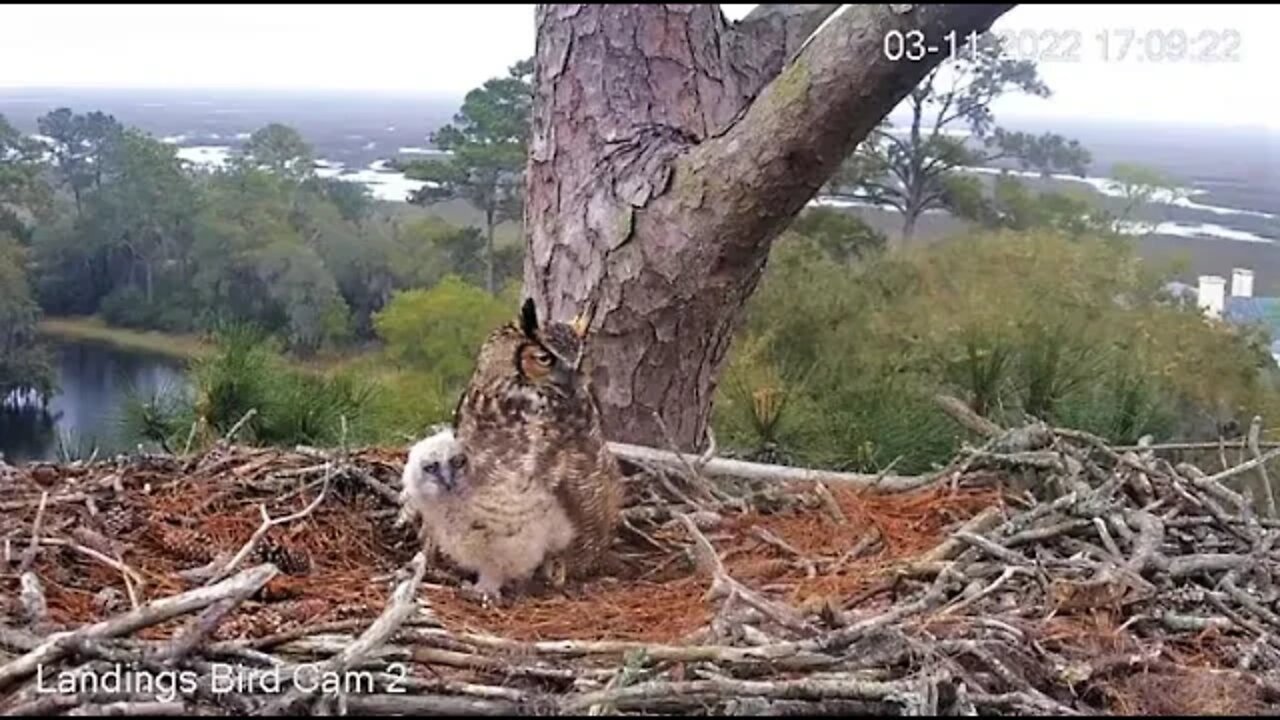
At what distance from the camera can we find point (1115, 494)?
152 centimetres

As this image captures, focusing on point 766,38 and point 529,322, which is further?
point 766,38

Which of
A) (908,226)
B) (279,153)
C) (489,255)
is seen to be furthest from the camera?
(908,226)

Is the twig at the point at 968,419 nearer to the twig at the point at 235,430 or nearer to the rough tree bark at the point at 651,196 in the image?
the rough tree bark at the point at 651,196

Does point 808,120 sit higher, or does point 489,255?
point 808,120

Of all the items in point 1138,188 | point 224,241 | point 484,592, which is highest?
point 1138,188

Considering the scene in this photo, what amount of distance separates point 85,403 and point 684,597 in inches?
35.7

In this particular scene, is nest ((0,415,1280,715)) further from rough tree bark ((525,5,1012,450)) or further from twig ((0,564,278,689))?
rough tree bark ((525,5,1012,450))

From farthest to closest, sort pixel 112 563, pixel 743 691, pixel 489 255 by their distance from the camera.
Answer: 1. pixel 489 255
2. pixel 112 563
3. pixel 743 691

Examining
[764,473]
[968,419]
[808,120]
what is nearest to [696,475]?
[764,473]

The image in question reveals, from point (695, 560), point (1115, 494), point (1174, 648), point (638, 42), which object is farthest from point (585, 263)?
point (1174, 648)

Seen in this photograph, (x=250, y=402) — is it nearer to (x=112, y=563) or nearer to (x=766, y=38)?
(x=112, y=563)

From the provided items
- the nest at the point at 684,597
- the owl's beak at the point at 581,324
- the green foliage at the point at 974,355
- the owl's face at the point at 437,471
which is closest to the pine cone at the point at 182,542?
the nest at the point at 684,597

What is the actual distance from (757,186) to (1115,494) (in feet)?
1.73

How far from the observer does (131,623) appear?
979mm
